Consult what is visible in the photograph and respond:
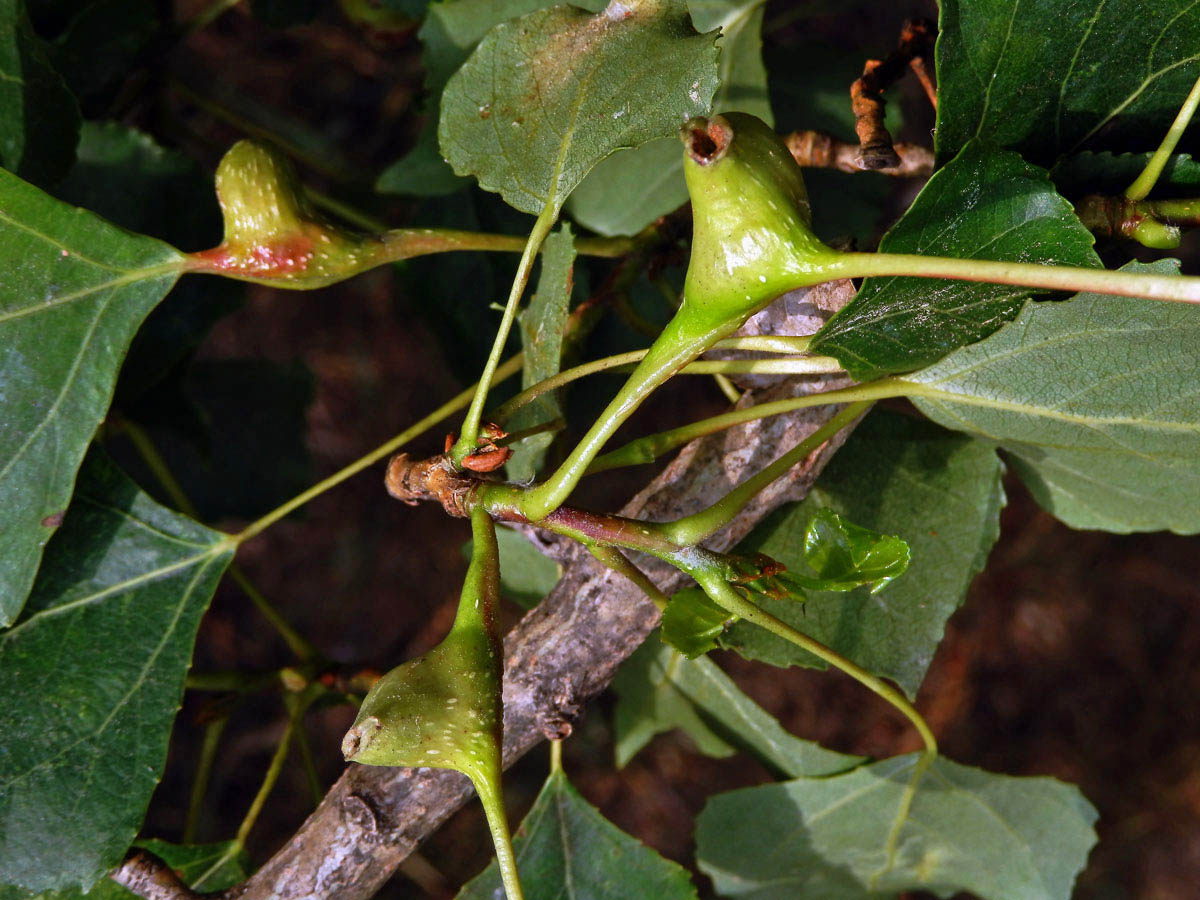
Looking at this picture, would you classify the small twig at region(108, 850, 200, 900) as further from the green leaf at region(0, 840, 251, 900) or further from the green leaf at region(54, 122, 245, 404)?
the green leaf at region(54, 122, 245, 404)

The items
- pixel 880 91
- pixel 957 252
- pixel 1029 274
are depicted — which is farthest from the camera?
pixel 880 91

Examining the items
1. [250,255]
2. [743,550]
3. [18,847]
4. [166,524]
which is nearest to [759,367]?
[743,550]

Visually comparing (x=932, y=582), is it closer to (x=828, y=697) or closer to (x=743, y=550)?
(x=743, y=550)

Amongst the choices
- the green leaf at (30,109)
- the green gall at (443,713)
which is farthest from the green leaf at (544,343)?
the green leaf at (30,109)

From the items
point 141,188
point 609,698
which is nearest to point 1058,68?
point 141,188

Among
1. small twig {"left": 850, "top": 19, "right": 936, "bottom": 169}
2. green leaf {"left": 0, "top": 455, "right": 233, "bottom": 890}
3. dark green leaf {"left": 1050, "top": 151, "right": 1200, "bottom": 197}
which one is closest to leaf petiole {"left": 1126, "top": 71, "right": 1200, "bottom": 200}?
dark green leaf {"left": 1050, "top": 151, "right": 1200, "bottom": 197}

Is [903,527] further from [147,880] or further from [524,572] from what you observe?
[147,880]
